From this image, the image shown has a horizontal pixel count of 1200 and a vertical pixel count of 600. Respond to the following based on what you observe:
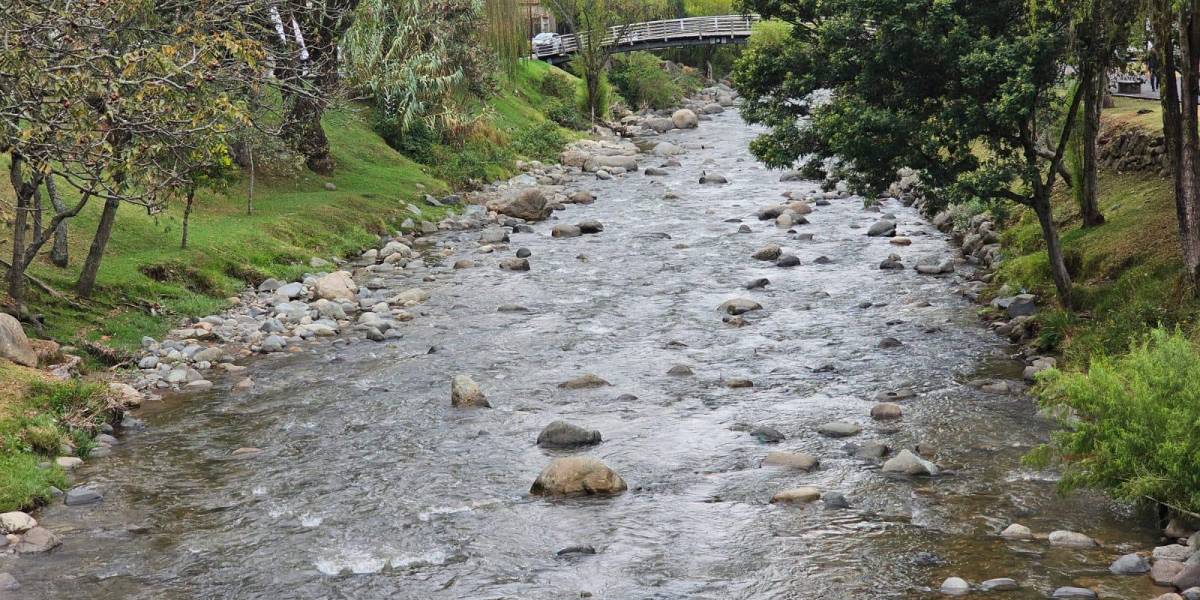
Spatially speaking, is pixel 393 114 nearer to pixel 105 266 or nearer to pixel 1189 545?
pixel 105 266

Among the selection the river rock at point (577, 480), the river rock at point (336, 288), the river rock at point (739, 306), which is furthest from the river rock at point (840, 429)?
the river rock at point (336, 288)

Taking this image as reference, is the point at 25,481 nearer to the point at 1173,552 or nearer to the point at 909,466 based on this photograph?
the point at 909,466

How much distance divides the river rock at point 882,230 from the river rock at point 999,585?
2036 cm

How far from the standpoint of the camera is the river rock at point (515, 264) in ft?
92.9

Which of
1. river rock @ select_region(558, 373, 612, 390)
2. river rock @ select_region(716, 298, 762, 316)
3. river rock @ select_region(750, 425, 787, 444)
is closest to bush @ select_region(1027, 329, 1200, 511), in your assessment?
river rock @ select_region(750, 425, 787, 444)

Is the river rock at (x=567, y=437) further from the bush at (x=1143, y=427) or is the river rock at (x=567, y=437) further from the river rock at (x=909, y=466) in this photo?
the bush at (x=1143, y=427)

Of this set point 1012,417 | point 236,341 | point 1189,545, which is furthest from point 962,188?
point 236,341

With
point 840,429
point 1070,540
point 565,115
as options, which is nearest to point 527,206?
point 840,429

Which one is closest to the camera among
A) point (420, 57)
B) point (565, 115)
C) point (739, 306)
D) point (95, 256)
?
point (95, 256)

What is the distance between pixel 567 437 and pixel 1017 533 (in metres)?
6.13

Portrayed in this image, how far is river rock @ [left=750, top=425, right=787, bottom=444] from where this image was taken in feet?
51.5

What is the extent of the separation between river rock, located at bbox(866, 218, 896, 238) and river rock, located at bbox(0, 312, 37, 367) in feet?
67.5

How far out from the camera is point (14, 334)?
17469mm

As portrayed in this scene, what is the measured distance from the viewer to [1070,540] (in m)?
11.7
